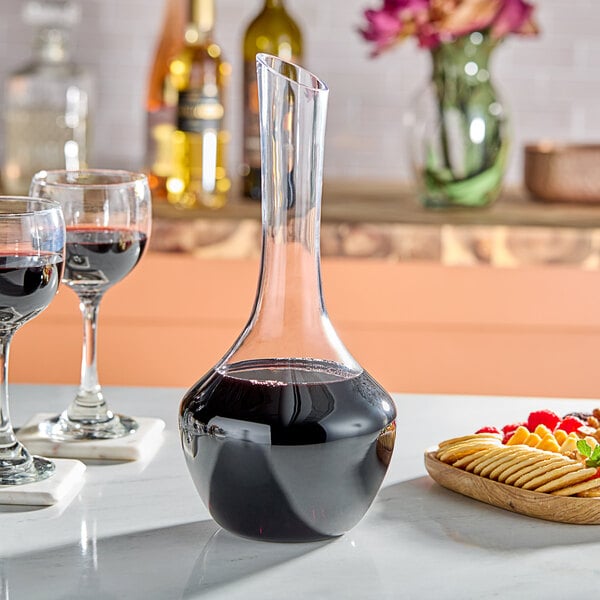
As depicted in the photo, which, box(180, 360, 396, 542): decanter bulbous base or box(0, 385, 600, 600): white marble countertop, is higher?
box(180, 360, 396, 542): decanter bulbous base

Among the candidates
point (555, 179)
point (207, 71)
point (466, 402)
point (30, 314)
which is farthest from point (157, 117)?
point (30, 314)

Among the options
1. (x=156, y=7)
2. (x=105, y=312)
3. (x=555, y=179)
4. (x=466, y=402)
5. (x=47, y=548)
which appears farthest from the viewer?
(x=156, y=7)

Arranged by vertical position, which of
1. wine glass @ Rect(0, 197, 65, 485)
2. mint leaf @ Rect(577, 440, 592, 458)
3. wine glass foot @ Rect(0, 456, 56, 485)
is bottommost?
wine glass foot @ Rect(0, 456, 56, 485)

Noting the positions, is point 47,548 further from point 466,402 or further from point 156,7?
point 156,7

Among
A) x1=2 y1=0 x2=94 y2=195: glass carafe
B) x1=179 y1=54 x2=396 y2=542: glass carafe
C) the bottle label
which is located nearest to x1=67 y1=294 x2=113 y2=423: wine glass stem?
x1=179 y1=54 x2=396 y2=542: glass carafe

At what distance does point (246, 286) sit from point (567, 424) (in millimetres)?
1329

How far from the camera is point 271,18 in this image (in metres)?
2.31

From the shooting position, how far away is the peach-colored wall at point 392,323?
7.01ft

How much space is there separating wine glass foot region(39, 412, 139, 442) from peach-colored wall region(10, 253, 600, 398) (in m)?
1.18

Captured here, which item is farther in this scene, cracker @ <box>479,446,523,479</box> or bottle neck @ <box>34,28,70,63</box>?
bottle neck @ <box>34,28,70,63</box>

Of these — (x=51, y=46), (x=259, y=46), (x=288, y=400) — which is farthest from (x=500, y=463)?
(x=51, y=46)

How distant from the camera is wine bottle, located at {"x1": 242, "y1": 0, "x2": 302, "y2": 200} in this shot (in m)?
2.30

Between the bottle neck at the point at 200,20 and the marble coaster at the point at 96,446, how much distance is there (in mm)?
1493

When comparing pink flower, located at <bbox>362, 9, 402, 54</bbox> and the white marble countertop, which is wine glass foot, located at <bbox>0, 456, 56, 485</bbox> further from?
pink flower, located at <bbox>362, 9, 402, 54</bbox>
